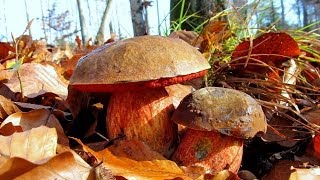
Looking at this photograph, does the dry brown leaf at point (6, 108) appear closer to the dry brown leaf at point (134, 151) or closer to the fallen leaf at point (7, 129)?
the fallen leaf at point (7, 129)

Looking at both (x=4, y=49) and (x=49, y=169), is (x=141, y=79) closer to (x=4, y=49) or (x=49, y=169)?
(x=49, y=169)

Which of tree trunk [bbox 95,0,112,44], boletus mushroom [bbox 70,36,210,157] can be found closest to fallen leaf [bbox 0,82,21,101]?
boletus mushroom [bbox 70,36,210,157]

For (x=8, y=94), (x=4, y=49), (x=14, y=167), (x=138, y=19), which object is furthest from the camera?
(x=138, y=19)

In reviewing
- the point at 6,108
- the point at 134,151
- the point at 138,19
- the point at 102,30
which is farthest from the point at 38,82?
the point at 102,30

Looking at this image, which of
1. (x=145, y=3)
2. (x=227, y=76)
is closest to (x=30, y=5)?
(x=145, y=3)

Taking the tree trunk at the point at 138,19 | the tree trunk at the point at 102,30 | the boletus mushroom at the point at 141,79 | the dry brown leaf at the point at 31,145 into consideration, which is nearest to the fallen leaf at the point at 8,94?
the boletus mushroom at the point at 141,79

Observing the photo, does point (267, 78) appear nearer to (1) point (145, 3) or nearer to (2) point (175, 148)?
(2) point (175, 148)
